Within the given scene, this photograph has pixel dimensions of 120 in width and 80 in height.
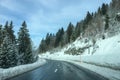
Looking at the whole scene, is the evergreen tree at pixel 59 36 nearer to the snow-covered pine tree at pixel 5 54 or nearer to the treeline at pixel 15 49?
the treeline at pixel 15 49

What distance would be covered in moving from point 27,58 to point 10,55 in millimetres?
13938

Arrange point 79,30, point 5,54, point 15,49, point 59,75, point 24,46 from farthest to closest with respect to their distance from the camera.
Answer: point 79,30 → point 24,46 → point 15,49 → point 5,54 → point 59,75

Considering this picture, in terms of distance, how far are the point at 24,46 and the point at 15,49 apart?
14701 millimetres

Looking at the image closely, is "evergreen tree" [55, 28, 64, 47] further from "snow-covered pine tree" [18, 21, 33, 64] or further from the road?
the road

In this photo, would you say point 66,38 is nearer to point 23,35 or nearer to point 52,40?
point 52,40

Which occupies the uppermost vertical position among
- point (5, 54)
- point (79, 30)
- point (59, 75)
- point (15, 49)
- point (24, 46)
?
point (79, 30)

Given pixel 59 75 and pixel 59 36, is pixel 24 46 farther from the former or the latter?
pixel 59 36

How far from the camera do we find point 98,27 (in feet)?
262

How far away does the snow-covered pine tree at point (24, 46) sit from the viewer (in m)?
53.9

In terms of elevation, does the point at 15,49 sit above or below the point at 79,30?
below

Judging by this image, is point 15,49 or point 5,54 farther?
point 15,49

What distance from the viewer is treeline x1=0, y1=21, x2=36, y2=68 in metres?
39.1

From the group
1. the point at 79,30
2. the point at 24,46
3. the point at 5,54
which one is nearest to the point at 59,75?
the point at 5,54

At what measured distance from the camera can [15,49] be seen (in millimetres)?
→ 45188
